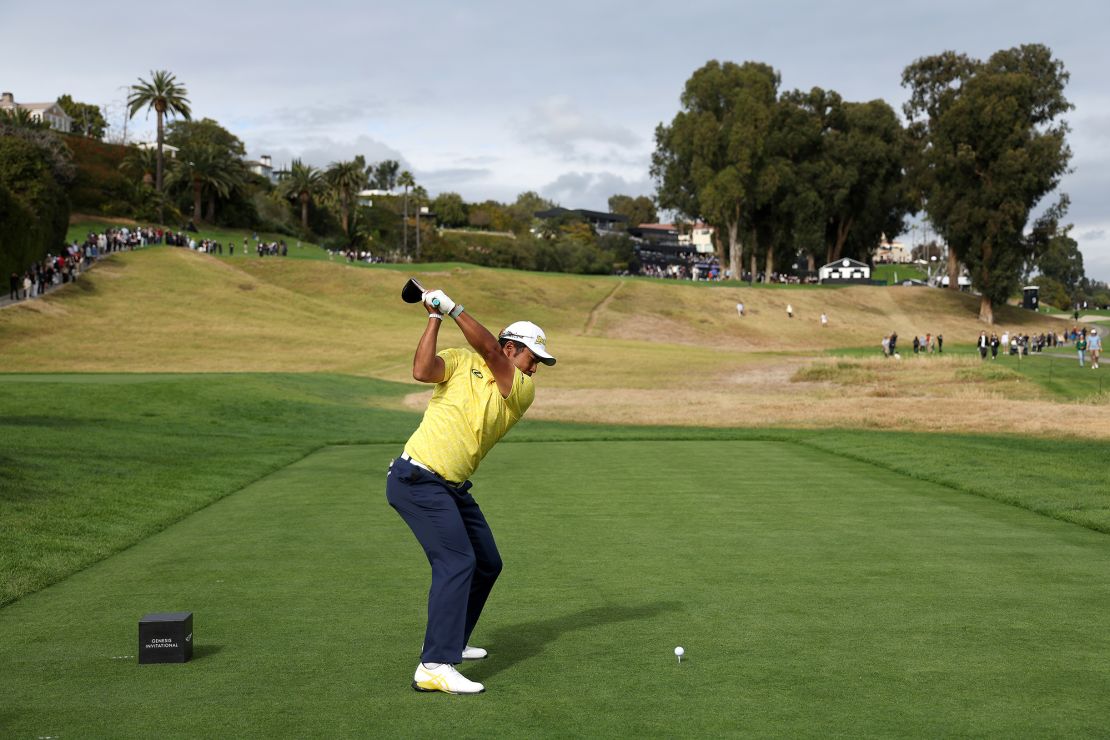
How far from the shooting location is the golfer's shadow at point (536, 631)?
7820 mm

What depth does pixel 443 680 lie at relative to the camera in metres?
7.01

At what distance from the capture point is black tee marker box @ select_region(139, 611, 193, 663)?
25.2 ft

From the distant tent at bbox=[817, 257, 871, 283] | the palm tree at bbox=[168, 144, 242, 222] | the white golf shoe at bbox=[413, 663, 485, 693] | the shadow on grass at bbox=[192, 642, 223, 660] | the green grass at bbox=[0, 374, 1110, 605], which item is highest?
the palm tree at bbox=[168, 144, 242, 222]

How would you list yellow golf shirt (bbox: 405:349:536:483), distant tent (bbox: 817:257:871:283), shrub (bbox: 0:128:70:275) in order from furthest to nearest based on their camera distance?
distant tent (bbox: 817:257:871:283) < shrub (bbox: 0:128:70:275) < yellow golf shirt (bbox: 405:349:536:483)

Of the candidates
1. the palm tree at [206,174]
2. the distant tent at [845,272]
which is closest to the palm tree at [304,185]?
the palm tree at [206,174]

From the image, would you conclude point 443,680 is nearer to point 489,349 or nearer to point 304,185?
point 489,349

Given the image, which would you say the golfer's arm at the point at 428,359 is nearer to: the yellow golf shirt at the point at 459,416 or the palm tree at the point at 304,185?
the yellow golf shirt at the point at 459,416

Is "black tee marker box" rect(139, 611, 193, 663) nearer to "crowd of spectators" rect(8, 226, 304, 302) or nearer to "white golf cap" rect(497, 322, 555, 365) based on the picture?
"white golf cap" rect(497, 322, 555, 365)

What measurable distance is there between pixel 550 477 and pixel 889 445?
32.1 ft

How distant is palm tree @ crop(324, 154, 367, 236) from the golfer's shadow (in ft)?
463

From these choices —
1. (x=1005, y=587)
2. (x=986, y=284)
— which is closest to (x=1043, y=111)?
(x=986, y=284)

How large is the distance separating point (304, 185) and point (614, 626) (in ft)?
466

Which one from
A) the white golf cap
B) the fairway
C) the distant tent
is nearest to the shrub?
the fairway

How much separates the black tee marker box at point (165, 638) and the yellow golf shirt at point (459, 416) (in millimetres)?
2038
